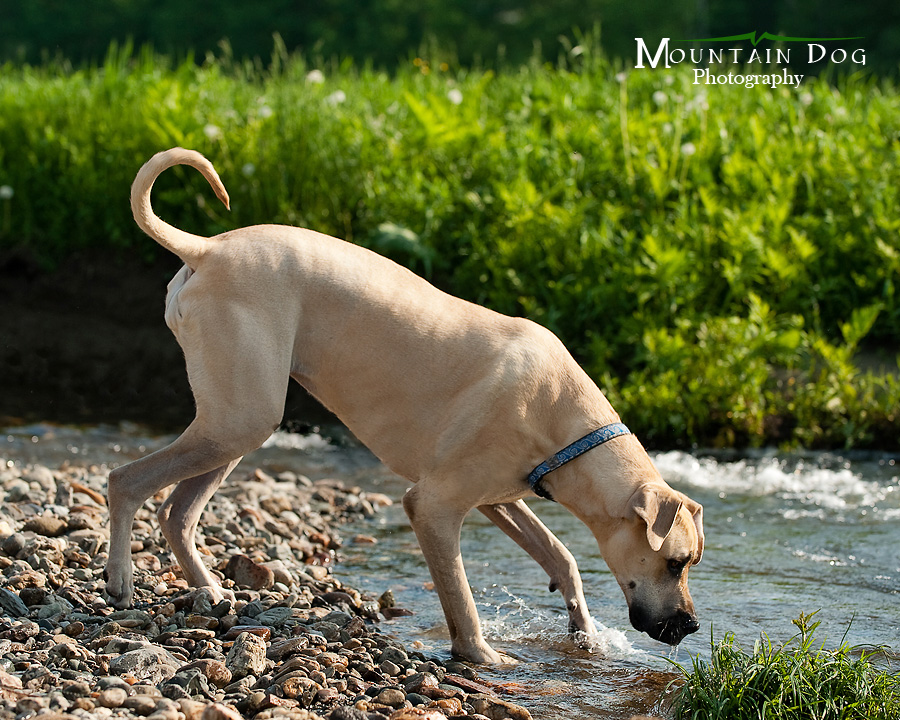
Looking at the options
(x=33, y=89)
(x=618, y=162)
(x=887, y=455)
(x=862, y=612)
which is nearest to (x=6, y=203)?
(x=33, y=89)

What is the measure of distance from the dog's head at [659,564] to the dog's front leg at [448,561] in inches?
24.5

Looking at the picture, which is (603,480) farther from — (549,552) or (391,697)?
(391,697)

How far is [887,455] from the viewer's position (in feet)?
27.0

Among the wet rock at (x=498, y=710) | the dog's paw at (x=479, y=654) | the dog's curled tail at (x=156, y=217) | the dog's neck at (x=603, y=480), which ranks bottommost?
the wet rock at (x=498, y=710)

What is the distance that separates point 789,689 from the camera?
11.3 ft

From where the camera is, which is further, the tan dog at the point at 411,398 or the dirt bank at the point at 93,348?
the dirt bank at the point at 93,348

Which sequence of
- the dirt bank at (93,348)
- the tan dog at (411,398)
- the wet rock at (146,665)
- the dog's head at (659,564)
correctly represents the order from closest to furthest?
the wet rock at (146,665) < the dog's head at (659,564) < the tan dog at (411,398) < the dirt bank at (93,348)

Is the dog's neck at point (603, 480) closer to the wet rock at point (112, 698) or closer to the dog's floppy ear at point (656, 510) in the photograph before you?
the dog's floppy ear at point (656, 510)

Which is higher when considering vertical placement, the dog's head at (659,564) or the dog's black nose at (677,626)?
the dog's head at (659,564)

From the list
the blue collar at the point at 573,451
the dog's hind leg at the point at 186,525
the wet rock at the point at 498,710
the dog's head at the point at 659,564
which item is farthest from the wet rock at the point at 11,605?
the dog's head at the point at 659,564

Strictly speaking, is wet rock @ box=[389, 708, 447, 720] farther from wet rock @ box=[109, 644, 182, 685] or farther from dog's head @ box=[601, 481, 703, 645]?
dog's head @ box=[601, 481, 703, 645]

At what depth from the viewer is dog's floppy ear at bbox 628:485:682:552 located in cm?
400

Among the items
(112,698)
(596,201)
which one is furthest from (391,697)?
(596,201)

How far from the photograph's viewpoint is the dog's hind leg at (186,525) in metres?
4.70
